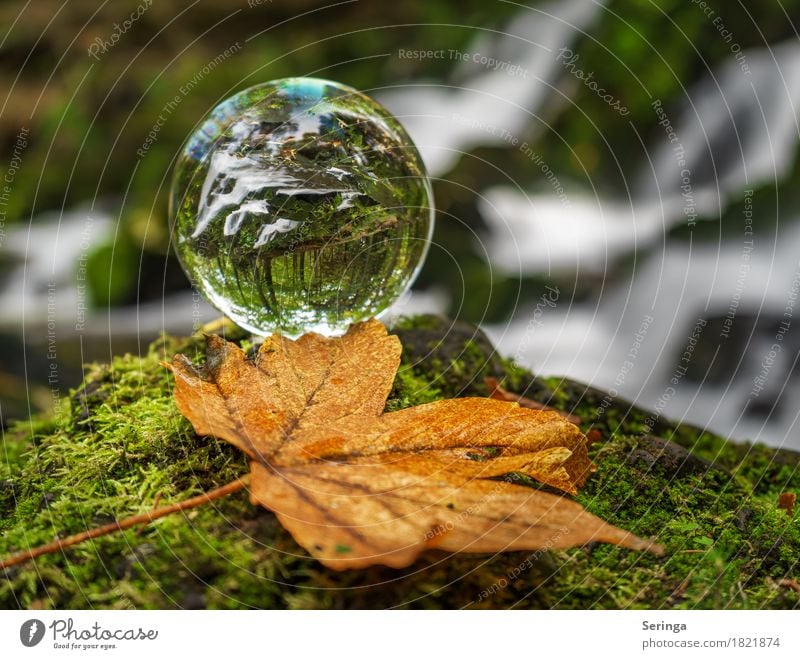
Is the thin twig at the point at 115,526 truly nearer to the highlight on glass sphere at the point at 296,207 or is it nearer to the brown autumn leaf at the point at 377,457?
the brown autumn leaf at the point at 377,457

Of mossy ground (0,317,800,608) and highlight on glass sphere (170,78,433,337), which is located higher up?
highlight on glass sphere (170,78,433,337)

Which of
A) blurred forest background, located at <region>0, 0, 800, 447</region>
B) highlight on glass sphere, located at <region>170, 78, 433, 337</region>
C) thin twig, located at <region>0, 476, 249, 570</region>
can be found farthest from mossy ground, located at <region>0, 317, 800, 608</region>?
blurred forest background, located at <region>0, 0, 800, 447</region>

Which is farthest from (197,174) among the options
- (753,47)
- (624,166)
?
(753,47)

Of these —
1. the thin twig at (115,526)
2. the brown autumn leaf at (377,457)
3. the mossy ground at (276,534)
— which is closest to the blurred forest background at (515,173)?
the mossy ground at (276,534)

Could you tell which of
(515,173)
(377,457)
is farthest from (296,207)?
(515,173)

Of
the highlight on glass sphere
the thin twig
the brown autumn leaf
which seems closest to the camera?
the brown autumn leaf

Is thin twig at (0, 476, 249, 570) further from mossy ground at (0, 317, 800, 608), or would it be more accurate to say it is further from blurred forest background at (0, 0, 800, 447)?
blurred forest background at (0, 0, 800, 447)
